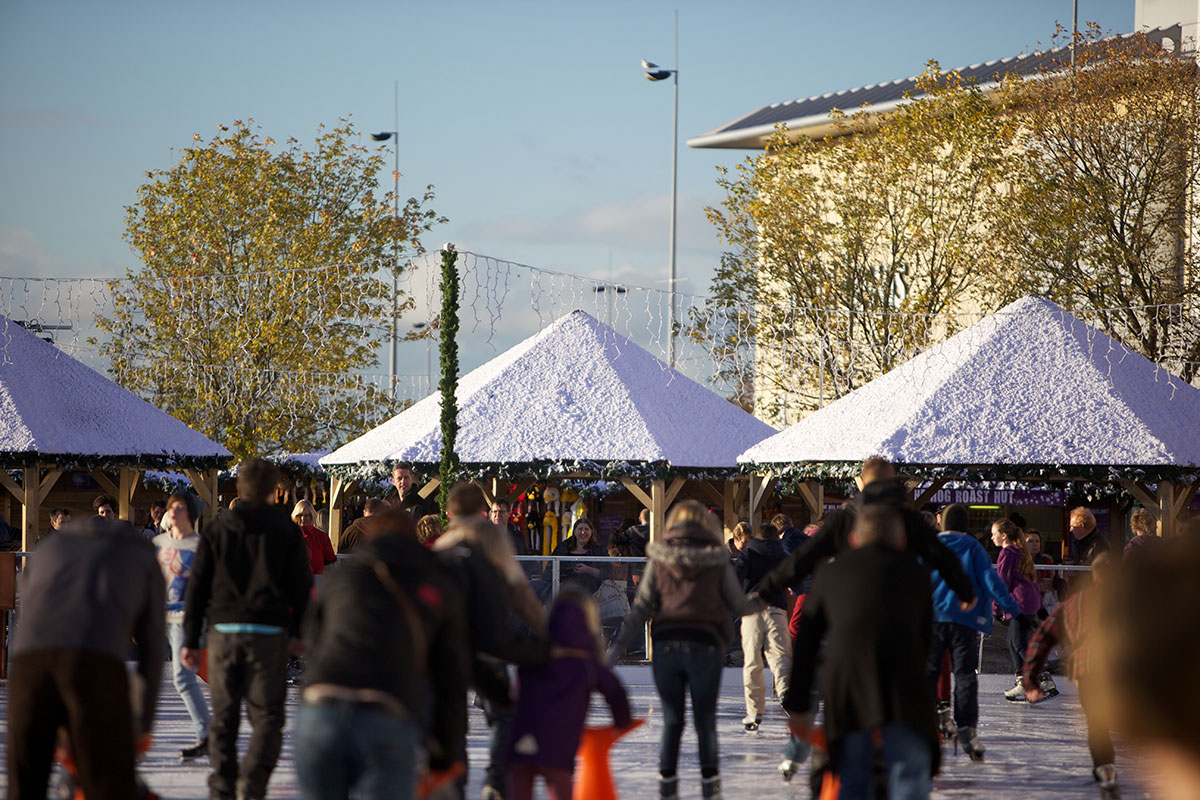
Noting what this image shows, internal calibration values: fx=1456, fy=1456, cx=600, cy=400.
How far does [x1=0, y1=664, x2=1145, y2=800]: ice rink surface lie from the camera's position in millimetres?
8992

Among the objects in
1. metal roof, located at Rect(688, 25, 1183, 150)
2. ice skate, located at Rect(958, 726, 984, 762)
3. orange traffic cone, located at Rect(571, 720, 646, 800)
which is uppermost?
metal roof, located at Rect(688, 25, 1183, 150)

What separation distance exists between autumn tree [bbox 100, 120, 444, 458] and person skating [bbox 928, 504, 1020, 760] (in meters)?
25.7

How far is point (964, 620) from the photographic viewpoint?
9898 millimetres

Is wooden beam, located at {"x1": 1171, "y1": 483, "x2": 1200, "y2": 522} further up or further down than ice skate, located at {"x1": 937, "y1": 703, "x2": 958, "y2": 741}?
further up

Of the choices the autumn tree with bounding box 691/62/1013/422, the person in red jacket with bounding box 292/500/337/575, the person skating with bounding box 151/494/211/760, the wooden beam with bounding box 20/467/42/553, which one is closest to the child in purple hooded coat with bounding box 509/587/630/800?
the person skating with bounding box 151/494/211/760

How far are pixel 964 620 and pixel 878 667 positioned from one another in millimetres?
4670

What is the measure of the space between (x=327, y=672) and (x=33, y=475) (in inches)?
705

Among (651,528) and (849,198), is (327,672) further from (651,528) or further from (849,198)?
(849,198)

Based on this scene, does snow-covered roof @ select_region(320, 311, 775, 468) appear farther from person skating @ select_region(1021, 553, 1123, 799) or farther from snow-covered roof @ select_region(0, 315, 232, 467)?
person skating @ select_region(1021, 553, 1123, 799)

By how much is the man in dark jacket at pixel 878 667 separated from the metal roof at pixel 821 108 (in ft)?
120

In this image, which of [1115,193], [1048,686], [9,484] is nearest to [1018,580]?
[1048,686]

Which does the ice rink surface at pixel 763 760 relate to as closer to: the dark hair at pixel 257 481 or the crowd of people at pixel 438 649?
the crowd of people at pixel 438 649

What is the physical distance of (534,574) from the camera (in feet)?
49.0

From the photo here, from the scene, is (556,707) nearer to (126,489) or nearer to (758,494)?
(758,494)
